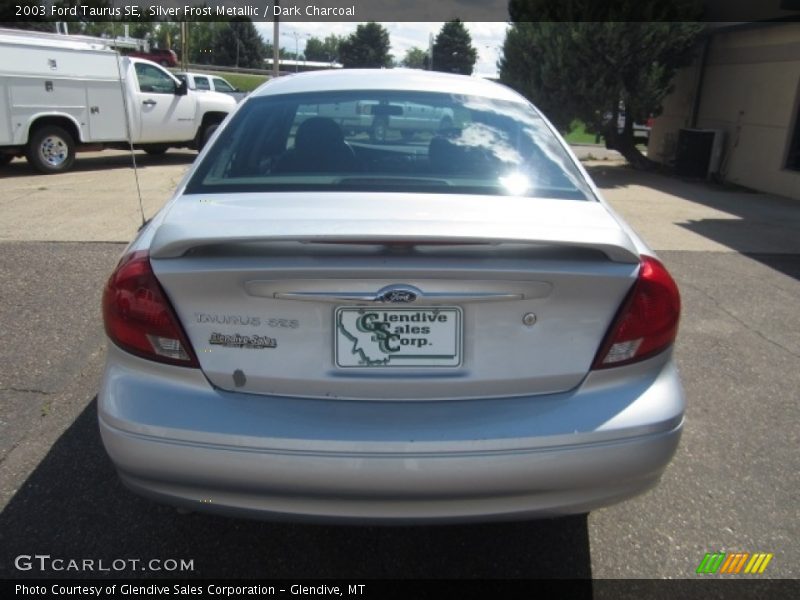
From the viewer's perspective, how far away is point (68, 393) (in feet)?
11.9

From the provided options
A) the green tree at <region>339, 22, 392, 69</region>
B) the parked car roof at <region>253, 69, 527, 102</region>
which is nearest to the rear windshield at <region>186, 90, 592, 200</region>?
the parked car roof at <region>253, 69, 527, 102</region>

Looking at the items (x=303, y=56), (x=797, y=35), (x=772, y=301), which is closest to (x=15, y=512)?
(x=772, y=301)

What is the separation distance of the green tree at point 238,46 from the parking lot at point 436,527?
78.7 m

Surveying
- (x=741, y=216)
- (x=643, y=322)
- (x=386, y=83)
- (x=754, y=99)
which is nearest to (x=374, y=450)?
(x=643, y=322)

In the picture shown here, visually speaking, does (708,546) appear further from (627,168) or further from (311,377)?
(627,168)

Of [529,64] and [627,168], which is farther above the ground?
[529,64]

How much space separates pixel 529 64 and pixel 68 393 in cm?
1438

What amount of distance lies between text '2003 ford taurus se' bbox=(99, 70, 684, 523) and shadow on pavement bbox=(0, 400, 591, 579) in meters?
0.53

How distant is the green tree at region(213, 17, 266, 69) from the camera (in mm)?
77881

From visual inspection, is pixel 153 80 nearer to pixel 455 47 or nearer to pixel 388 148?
pixel 388 148

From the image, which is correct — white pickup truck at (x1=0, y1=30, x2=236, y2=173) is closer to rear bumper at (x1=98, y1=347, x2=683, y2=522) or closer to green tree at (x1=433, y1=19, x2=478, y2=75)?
rear bumper at (x1=98, y1=347, x2=683, y2=522)

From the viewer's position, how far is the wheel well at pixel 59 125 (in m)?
11.6

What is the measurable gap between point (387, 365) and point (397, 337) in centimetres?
9

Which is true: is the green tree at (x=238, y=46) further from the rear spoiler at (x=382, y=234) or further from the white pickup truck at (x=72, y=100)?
the rear spoiler at (x=382, y=234)
